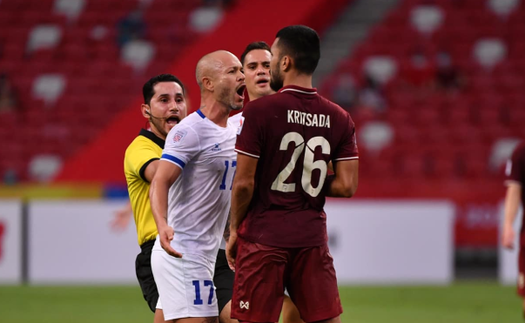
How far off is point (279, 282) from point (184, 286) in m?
0.74

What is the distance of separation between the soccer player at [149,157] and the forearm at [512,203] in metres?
2.72

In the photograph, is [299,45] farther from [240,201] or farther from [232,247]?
[232,247]

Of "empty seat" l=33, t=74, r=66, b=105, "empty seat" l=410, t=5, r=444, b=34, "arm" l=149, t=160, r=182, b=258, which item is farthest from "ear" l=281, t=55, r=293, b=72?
"empty seat" l=33, t=74, r=66, b=105

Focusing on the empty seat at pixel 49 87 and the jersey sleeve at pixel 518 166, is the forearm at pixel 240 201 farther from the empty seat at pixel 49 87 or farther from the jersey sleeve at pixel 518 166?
the empty seat at pixel 49 87

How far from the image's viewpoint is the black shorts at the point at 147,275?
17.2 ft

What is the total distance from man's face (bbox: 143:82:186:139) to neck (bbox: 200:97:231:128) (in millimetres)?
571

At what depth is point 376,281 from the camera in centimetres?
1249

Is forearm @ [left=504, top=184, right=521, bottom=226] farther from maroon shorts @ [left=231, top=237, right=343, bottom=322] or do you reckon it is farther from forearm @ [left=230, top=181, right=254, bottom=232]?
forearm @ [left=230, top=181, right=254, bottom=232]

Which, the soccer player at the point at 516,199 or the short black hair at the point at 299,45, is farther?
the soccer player at the point at 516,199

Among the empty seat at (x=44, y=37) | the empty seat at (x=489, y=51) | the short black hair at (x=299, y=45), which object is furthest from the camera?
the empty seat at (x=44, y=37)

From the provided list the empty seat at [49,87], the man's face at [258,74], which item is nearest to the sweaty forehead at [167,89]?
the man's face at [258,74]

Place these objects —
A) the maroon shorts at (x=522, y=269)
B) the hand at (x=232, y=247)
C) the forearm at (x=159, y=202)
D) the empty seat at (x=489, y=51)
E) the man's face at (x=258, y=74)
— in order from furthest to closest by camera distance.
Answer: the empty seat at (x=489, y=51)
the maroon shorts at (x=522, y=269)
the man's face at (x=258, y=74)
the forearm at (x=159, y=202)
the hand at (x=232, y=247)

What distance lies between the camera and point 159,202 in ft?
14.7

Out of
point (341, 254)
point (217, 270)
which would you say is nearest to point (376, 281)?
point (341, 254)
